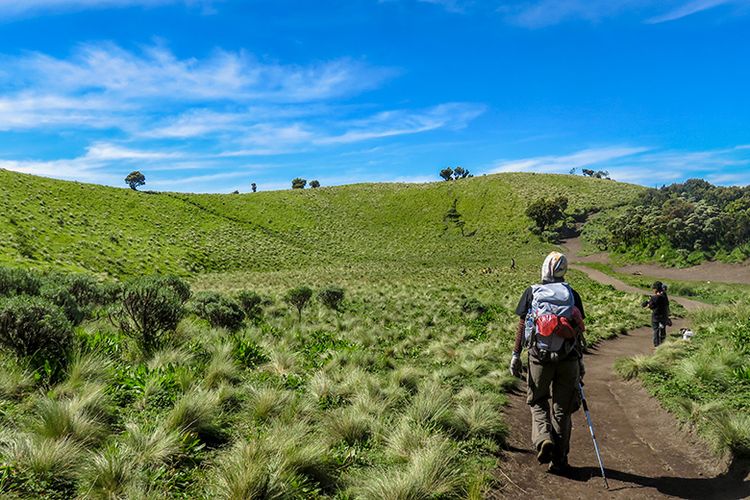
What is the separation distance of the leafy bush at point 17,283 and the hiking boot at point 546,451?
1461cm

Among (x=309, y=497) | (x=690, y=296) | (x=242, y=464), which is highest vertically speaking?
(x=242, y=464)

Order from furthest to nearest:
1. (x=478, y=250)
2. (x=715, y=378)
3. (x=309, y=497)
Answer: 1. (x=478, y=250)
2. (x=715, y=378)
3. (x=309, y=497)

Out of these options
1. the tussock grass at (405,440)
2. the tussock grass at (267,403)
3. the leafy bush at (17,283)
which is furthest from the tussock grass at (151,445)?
the leafy bush at (17,283)

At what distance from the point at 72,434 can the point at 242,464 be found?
6.45ft

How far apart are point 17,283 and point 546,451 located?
626 inches

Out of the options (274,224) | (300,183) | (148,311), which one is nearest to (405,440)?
(148,311)

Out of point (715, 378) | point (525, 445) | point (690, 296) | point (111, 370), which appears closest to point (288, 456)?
point (525, 445)

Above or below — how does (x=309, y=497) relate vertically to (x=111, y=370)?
below

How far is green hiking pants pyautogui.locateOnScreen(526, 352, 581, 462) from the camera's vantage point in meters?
5.05

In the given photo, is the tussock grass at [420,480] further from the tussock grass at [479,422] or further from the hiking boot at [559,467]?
the hiking boot at [559,467]

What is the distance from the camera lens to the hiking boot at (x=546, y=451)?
5.06 m

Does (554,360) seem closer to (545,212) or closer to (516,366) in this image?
(516,366)

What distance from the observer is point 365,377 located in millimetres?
7586

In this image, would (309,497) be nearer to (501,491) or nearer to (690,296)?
(501,491)
